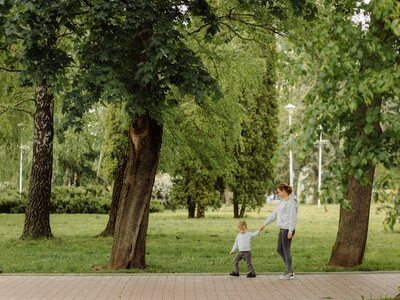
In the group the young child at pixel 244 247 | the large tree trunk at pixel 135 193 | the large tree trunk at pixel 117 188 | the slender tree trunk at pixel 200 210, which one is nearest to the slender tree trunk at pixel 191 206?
the slender tree trunk at pixel 200 210

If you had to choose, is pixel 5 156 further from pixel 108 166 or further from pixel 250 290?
pixel 250 290

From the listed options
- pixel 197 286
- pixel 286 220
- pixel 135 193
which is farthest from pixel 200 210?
pixel 197 286

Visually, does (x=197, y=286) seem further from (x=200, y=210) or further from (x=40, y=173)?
(x=200, y=210)

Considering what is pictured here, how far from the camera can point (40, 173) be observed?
66.2 ft

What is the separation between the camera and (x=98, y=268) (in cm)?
1372

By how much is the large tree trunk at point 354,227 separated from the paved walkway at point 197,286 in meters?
1.05

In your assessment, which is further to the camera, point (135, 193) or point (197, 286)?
point (135, 193)

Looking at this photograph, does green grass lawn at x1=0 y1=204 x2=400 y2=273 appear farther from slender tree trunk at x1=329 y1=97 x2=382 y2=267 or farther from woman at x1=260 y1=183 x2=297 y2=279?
woman at x1=260 y1=183 x2=297 y2=279

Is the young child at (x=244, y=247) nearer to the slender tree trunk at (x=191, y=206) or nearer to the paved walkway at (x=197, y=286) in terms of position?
the paved walkway at (x=197, y=286)

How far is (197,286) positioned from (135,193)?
8.63 feet

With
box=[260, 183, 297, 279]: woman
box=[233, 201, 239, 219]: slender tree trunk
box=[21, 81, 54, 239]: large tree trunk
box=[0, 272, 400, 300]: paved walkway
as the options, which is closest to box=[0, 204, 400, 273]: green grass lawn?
box=[21, 81, 54, 239]: large tree trunk

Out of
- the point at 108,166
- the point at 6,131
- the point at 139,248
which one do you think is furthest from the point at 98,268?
the point at 108,166

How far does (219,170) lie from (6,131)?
23.7 ft

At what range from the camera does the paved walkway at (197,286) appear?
10617mm
